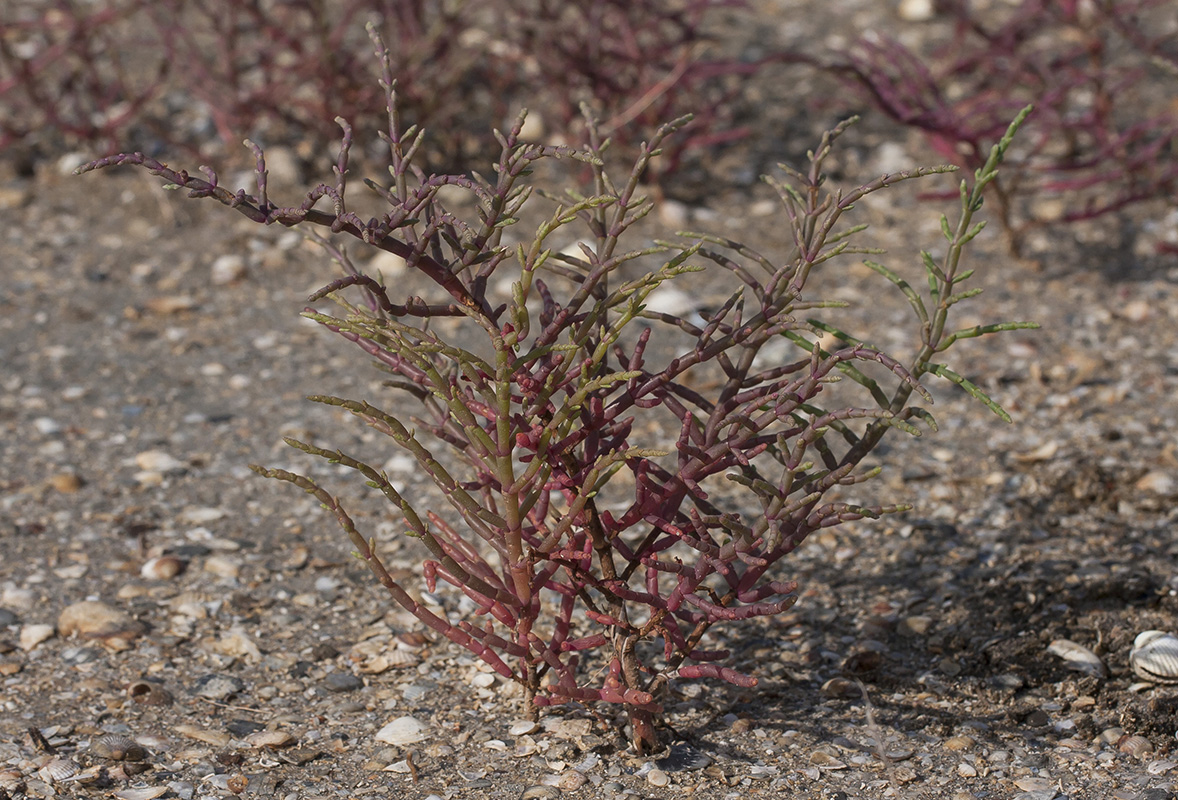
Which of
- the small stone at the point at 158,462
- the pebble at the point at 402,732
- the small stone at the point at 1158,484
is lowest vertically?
the pebble at the point at 402,732

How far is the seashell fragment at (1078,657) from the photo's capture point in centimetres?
245

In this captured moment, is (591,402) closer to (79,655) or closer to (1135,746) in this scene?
(1135,746)

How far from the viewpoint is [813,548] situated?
117 inches

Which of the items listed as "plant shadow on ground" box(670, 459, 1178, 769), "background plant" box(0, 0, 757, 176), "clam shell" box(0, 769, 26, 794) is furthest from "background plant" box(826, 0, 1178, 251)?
"clam shell" box(0, 769, 26, 794)

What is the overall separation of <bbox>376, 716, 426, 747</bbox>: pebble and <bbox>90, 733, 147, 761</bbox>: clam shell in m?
0.43

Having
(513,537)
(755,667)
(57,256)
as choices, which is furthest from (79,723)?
(57,256)

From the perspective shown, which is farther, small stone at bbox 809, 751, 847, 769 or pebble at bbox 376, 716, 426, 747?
pebble at bbox 376, 716, 426, 747

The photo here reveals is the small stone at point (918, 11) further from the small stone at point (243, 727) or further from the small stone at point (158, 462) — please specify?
the small stone at point (243, 727)

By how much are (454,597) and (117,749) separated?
2.61 ft

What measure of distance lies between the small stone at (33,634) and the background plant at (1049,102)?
253 centimetres

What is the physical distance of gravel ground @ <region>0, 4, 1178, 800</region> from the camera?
88.4 inches

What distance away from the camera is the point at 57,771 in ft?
7.34

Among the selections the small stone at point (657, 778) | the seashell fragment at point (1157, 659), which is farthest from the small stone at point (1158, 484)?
the small stone at point (657, 778)

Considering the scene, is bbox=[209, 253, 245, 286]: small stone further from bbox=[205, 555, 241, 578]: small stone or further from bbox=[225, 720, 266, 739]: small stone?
bbox=[225, 720, 266, 739]: small stone
